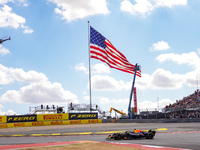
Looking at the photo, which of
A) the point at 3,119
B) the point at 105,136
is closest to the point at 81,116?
the point at 3,119

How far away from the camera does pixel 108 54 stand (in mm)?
32250

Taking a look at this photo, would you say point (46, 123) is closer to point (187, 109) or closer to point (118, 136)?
point (187, 109)

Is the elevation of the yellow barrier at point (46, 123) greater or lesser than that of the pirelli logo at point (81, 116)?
lesser

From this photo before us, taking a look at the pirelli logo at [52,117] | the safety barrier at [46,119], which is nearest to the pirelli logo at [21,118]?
the safety barrier at [46,119]

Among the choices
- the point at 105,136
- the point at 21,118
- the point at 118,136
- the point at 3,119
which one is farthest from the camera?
the point at 21,118

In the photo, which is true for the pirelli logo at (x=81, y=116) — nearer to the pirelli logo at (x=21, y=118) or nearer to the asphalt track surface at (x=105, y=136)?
the pirelli logo at (x=21, y=118)

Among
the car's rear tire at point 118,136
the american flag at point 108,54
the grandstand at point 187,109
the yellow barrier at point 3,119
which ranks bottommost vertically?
the car's rear tire at point 118,136

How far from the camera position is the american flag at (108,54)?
105 feet

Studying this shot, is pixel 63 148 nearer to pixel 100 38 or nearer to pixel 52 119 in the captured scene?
pixel 100 38

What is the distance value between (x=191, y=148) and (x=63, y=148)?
4880mm

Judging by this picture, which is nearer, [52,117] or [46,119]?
[46,119]

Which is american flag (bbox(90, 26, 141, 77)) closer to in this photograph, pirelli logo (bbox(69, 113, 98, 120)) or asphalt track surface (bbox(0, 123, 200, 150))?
asphalt track surface (bbox(0, 123, 200, 150))

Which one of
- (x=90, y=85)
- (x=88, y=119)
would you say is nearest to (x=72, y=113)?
(x=88, y=119)

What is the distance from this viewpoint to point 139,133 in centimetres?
1480
